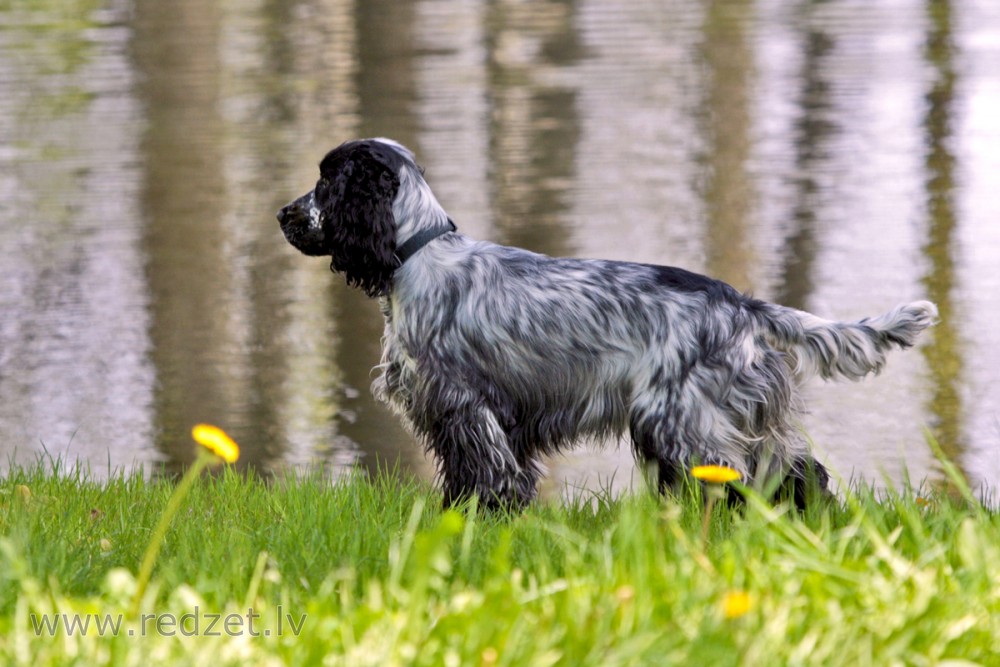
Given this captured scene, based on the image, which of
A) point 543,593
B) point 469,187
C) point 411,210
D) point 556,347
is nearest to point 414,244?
point 411,210

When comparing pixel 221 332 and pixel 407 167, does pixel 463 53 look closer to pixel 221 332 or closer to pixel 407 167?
pixel 221 332

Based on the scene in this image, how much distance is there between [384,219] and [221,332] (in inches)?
139

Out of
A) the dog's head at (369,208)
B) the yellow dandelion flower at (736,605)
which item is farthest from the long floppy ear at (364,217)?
the yellow dandelion flower at (736,605)

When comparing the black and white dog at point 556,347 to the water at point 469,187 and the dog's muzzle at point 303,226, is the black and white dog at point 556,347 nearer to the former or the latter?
the dog's muzzle at point 303,226

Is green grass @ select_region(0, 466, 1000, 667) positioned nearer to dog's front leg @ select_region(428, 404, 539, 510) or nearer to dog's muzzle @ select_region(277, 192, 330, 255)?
dog's front leg @ select_region(428, 404, 539, 510)

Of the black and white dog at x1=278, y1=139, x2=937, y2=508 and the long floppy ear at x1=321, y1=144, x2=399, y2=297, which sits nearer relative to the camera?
the black and white dog at x1=278, y1=139, x2=937, y2=508

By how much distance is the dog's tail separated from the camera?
4852 millimetres

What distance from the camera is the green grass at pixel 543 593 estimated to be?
9.72 feet

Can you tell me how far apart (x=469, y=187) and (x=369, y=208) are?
5.90m

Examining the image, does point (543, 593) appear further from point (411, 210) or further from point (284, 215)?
point (284, 215)

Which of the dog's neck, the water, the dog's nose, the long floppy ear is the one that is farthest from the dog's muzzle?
the water

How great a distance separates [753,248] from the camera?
9461 mm

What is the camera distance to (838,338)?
4.87 metres

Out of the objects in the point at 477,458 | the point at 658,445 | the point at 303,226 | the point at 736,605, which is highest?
the point at 303,226
